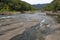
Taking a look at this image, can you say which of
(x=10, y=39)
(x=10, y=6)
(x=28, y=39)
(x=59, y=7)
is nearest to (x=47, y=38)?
(x=28, y=39)

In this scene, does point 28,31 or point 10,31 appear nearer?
point 10,31

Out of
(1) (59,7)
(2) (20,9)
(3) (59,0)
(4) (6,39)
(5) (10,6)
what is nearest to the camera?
→ (4) (6,39)

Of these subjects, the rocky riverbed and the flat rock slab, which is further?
the flat rock slab

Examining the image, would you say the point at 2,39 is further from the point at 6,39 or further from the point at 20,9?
the point at 20,9

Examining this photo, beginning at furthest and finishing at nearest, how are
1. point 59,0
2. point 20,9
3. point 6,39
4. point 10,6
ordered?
point 20,9 < point 10,6 < point 59,0 < point 6,39

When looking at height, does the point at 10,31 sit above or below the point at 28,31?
above

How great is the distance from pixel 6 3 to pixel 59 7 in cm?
A: 4079

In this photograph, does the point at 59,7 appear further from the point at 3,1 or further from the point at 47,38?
the point at 47,38

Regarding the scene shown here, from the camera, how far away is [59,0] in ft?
377

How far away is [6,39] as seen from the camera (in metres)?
20.8

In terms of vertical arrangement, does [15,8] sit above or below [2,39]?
below

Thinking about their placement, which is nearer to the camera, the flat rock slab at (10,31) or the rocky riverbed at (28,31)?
the rocky riverbed at (28,31)

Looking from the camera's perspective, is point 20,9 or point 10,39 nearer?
point 10,39

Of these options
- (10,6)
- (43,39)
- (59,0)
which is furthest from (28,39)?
(10,6)
